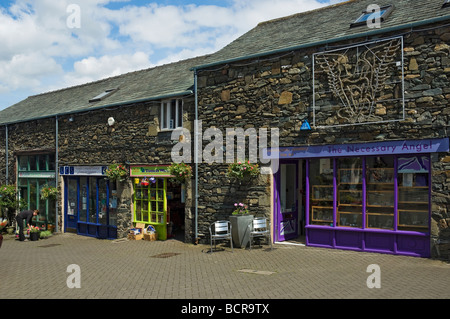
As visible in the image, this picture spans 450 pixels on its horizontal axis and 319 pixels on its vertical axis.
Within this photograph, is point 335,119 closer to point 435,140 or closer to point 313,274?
point 435,140

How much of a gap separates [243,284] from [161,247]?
17.6 feet

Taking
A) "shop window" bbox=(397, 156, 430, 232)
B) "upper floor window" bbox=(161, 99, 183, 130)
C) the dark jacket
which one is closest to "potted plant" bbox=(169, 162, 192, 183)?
"upper floor window" bbox=(161, 99, 183, 130)

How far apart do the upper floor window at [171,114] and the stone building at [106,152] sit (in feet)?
0.10

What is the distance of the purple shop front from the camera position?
357 inches

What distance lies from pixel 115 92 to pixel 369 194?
11.3m

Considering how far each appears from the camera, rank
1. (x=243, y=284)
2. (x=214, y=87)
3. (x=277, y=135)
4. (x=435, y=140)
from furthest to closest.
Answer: (x=214, y=87) → (x=277, y=135) → (x=435, y=140) → (x=243, y=284)

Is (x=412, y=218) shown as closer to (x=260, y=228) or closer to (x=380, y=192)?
(x=380, y=192)

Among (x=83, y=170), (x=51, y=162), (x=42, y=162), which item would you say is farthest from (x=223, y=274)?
(x=42, y=162)

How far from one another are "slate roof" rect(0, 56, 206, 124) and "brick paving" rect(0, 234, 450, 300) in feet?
17.4

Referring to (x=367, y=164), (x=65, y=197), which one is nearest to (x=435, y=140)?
(x=367, y=164)

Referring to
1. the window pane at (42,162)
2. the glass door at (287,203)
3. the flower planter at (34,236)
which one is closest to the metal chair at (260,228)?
the glass door at (287,203)

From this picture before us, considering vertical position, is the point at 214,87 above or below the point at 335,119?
above

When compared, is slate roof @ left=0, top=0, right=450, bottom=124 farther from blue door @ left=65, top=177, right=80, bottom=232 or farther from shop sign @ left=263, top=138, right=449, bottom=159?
blue door @ left=65, top=177, right=80, bottom=232
